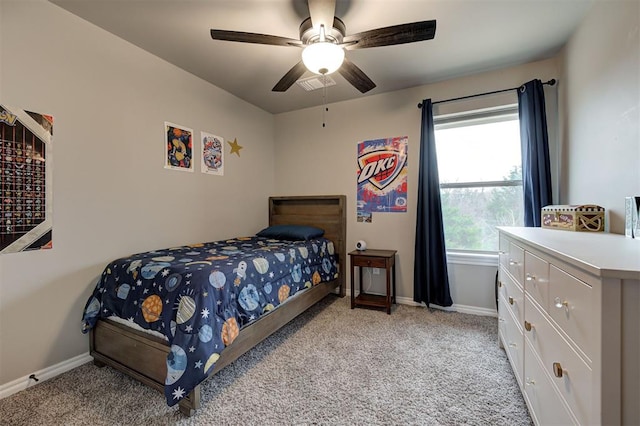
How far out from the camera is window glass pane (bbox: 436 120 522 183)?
2.74 m

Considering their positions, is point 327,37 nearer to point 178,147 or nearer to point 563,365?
point 178,147

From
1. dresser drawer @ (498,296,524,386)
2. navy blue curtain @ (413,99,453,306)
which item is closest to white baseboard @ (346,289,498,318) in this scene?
navy blue curtain @ (413,99,453,306)

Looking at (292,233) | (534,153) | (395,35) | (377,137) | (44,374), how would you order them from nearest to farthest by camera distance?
1. (395,35)
2. (44,374)
3. (534,153)
4. (292,233)
5. (377,137)

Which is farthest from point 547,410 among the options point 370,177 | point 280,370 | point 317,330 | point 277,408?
point 370,177

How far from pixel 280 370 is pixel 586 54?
312cm

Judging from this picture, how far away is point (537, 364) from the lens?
1.23m

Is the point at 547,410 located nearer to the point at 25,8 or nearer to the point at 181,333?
the point at 181,333

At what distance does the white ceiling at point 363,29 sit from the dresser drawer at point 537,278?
1732 mm

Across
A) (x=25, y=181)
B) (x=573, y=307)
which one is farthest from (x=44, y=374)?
(x=573, y=307)

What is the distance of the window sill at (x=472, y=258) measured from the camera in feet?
9.08

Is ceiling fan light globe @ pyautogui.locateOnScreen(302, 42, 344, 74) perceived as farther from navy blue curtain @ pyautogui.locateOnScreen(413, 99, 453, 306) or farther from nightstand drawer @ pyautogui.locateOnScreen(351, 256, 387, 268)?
nightstand drawer @ pyautogui.locateOnScreen(351, 256, 387, 268)

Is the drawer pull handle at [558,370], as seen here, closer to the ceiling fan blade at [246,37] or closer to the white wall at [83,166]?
the ceiling fan blade at [246,37]

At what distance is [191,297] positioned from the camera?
5.01 feet

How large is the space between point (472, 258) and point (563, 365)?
2032 millimetres
